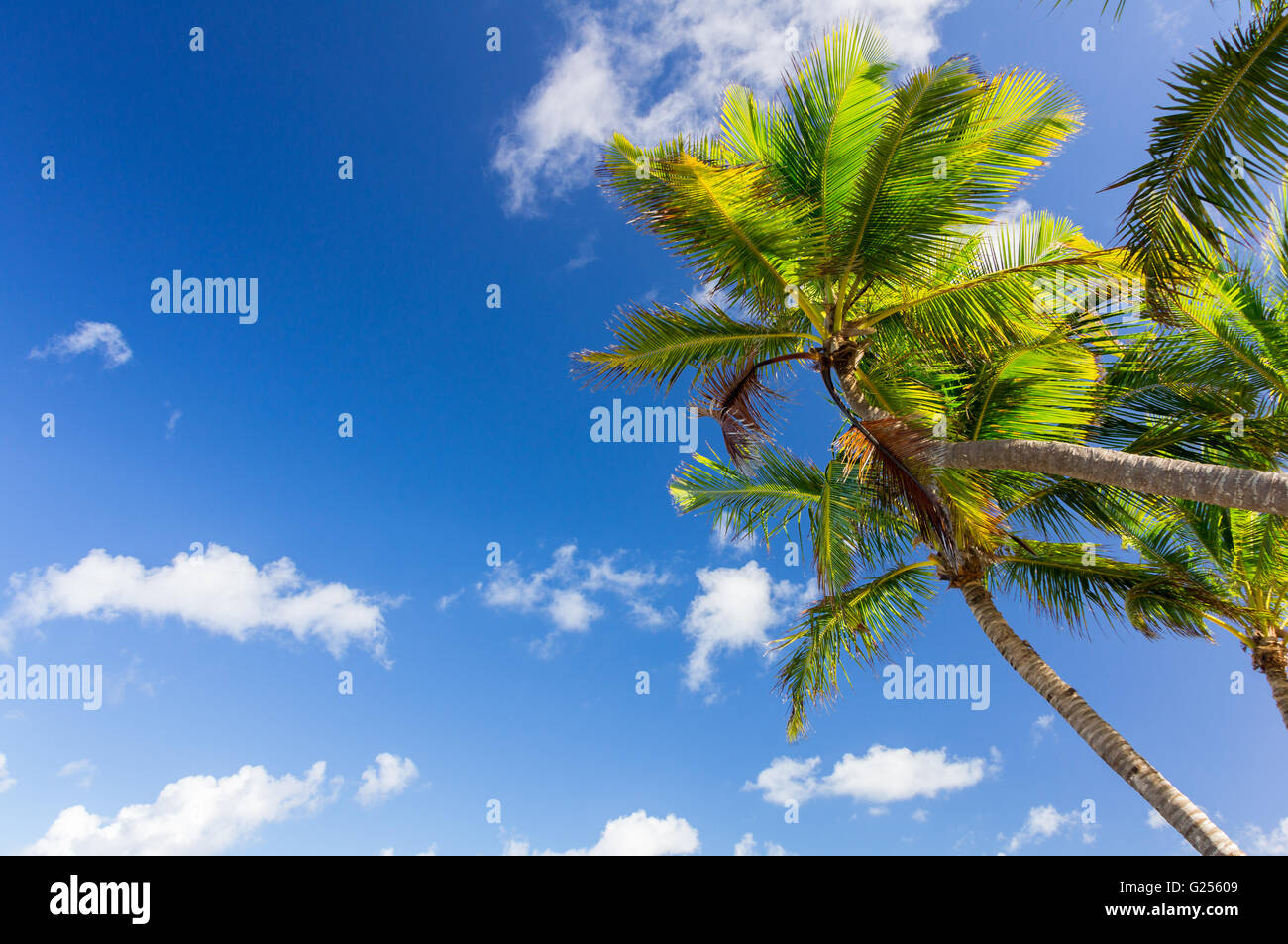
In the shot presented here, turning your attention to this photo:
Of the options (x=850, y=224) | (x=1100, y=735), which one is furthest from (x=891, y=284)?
(x=1100, y=735)

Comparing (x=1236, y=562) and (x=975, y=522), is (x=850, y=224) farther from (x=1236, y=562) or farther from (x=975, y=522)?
(x=1236, y=562)

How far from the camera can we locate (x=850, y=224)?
7383 mm

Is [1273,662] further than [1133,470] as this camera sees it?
Yes

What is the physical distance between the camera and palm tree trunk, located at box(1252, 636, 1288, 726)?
10.3 m

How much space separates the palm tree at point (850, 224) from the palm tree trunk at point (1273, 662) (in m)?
5.88

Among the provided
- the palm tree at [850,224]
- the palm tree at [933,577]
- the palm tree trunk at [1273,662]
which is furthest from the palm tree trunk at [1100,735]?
the palm tree trunk at [1273,662]

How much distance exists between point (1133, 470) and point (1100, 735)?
443 cm

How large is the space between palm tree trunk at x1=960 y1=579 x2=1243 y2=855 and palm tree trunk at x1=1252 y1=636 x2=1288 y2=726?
14.1 feet

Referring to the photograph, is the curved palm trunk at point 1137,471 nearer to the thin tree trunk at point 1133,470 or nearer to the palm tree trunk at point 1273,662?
the thin tree trunk at point 1133,470

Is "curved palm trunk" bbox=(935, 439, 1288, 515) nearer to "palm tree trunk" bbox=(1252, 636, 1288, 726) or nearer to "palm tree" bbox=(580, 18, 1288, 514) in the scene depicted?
"palm tree" bbox=(580, 18, 1288, 514)

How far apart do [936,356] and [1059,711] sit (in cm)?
468

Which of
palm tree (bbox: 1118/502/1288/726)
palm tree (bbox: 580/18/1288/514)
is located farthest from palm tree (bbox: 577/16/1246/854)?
palm tree (bbox: 1118/502/1288/726)

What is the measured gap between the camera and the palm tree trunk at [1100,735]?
23.2ft
